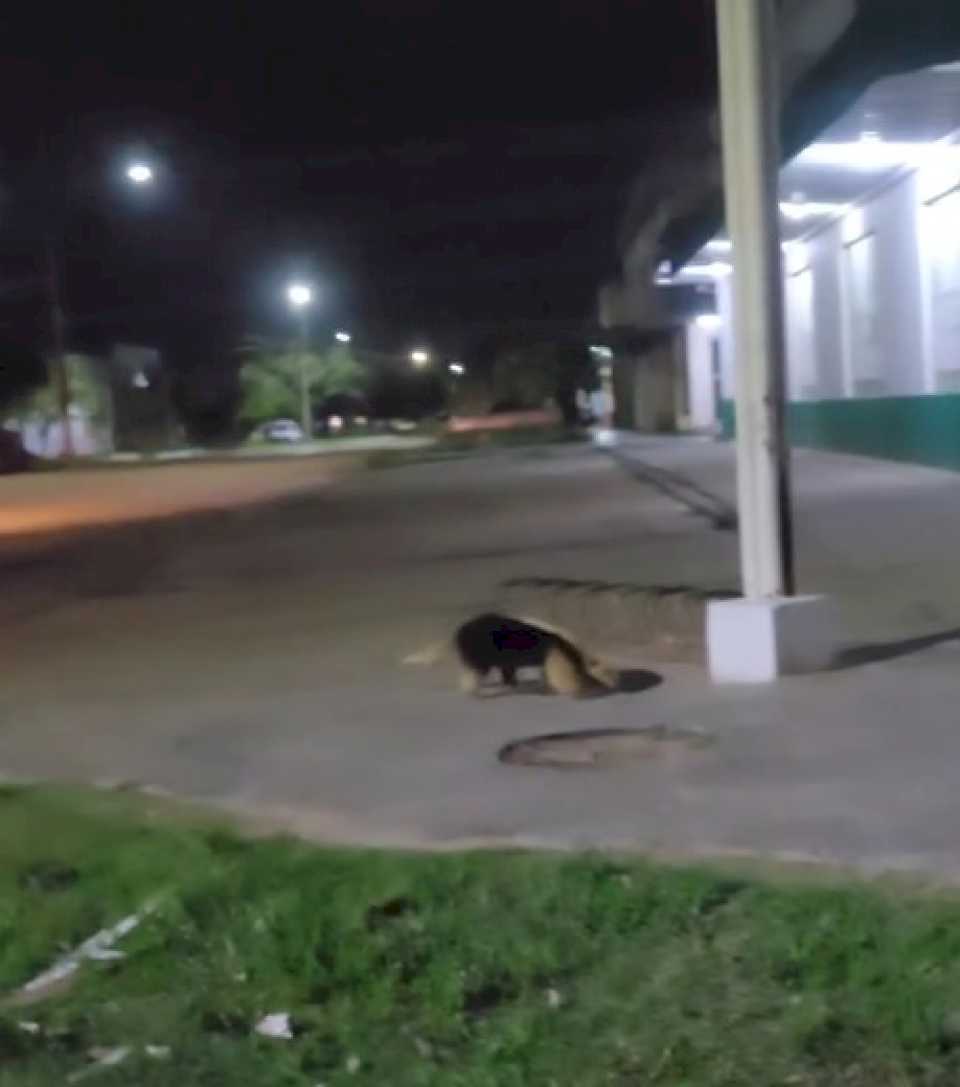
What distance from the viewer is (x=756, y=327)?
36.9 feet

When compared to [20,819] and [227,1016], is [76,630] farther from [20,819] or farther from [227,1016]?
[227,1016]

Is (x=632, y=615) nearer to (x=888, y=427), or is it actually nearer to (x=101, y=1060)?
(x=101, y=1060)

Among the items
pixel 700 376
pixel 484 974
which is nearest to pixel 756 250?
pixel 484 974

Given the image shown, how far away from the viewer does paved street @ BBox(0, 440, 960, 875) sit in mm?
8133

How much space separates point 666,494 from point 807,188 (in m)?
9.25

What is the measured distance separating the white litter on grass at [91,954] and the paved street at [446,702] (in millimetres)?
1403

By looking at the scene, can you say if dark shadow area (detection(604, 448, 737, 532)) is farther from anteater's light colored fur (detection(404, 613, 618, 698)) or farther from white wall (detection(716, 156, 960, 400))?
anteater's light colored fur (detection(404, 613, 618, 698))

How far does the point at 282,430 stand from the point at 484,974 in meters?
88.6

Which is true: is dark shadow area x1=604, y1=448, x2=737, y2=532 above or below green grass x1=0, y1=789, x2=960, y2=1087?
above

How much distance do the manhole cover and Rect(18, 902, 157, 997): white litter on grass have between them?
9.44ft

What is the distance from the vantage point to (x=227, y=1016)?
5.91 m

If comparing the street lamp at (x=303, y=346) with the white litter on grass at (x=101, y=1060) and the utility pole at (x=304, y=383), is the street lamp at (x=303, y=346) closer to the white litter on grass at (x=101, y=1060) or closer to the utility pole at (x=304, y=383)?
the utility pole at (x=304, y=383)

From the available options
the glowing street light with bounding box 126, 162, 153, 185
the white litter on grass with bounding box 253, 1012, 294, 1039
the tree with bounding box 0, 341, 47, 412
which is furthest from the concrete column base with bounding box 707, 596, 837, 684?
the tree with bounding box 0, 341, 47, 412

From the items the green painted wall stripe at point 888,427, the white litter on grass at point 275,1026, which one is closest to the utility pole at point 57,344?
the green painted wall stripe at point 888,427
